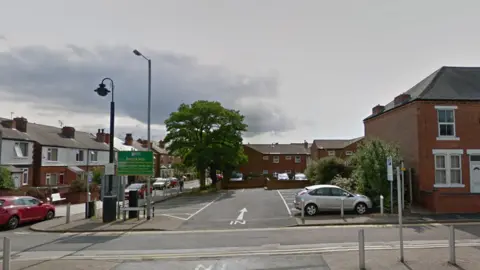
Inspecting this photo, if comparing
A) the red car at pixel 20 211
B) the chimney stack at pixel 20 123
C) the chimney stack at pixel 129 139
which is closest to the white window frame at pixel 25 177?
the chimney stack at pixel 20 123

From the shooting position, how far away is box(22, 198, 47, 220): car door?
60.1ft

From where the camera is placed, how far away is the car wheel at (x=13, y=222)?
1681 centimetres

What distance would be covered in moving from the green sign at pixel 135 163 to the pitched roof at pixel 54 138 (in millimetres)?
22414

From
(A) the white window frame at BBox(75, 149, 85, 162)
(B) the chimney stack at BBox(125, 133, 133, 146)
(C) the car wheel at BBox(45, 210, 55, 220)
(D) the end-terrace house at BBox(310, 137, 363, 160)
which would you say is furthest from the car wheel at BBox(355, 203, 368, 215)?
(B) the chimney stack at BBox(125, 133, 133, 146)

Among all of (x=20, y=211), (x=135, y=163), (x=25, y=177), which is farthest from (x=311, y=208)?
(x=25, y=177)

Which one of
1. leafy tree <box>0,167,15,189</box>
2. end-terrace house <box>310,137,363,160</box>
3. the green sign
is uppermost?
end-terrace house <box>310,137,363,160</box>

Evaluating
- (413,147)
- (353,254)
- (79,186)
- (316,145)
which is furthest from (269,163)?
(353,254)

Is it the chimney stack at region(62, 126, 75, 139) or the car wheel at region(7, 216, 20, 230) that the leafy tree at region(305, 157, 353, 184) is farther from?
the chimney stack at region(62, 126, 75, 139)

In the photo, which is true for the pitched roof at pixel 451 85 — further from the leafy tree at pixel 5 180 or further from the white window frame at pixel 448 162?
the leafy tree at pixel 5 180

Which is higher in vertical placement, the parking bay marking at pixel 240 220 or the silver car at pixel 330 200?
the silver car at pixel 330 200

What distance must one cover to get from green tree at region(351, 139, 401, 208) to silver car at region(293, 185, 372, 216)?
4.33ft

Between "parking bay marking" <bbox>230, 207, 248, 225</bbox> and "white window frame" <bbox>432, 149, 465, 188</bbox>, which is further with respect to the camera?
"white window frame" <bbox>432, 149, 465, 188</bbox>

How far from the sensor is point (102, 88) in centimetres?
1773

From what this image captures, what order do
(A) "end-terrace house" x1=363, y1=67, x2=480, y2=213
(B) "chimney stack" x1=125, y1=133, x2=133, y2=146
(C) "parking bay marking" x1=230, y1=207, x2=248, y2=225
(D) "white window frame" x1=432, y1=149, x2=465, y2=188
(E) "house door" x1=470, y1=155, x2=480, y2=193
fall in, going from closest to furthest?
(C) "parking bay marking" x1=230, y1=207, x2=248, y2=225, (A) "end-terrace house" x1=363, y1=67, x2=480, y2=213, (D) "white window frame" x1=432, y1=149, x2=465, y2=188, (E) "house door" x1=470, y1=155, x2=480, y2=193, (B) "chimney stack" x1=125, y1=133, x2=133, y2=146
